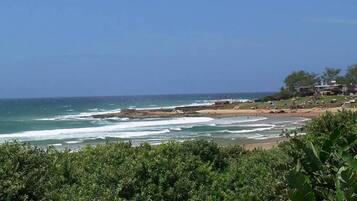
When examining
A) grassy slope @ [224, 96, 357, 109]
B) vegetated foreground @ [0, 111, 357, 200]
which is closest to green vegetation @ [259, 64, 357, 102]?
grassy slope @ [224, 96, 357, 109]

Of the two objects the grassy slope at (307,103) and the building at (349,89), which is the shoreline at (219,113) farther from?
the building at (349,89)

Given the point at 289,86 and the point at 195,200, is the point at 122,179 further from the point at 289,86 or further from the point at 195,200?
the point at 289,86

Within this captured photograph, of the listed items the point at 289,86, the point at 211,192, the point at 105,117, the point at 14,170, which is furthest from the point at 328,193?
the point at 289,86

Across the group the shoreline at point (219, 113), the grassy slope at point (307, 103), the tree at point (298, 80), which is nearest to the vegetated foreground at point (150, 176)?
the shoreline at point (219, 113)

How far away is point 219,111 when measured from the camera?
102250 mm

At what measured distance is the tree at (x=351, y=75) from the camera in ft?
455

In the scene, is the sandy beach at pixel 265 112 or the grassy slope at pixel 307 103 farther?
the grassy slope at pixel 307 103

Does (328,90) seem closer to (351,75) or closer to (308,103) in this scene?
(351,75)

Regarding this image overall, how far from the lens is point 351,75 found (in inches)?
5536

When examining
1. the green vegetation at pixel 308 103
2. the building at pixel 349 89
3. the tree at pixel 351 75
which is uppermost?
the tree at pixel 351 75

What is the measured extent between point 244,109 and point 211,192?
9591cm

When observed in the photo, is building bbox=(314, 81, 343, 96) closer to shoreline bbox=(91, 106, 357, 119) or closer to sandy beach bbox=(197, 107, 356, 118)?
sandy beach bbox=(197, 107, 356, 118)

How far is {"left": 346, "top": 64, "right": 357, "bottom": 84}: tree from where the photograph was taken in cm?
13861

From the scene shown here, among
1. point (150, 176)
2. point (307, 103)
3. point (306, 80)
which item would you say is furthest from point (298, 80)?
point (150, 176)
